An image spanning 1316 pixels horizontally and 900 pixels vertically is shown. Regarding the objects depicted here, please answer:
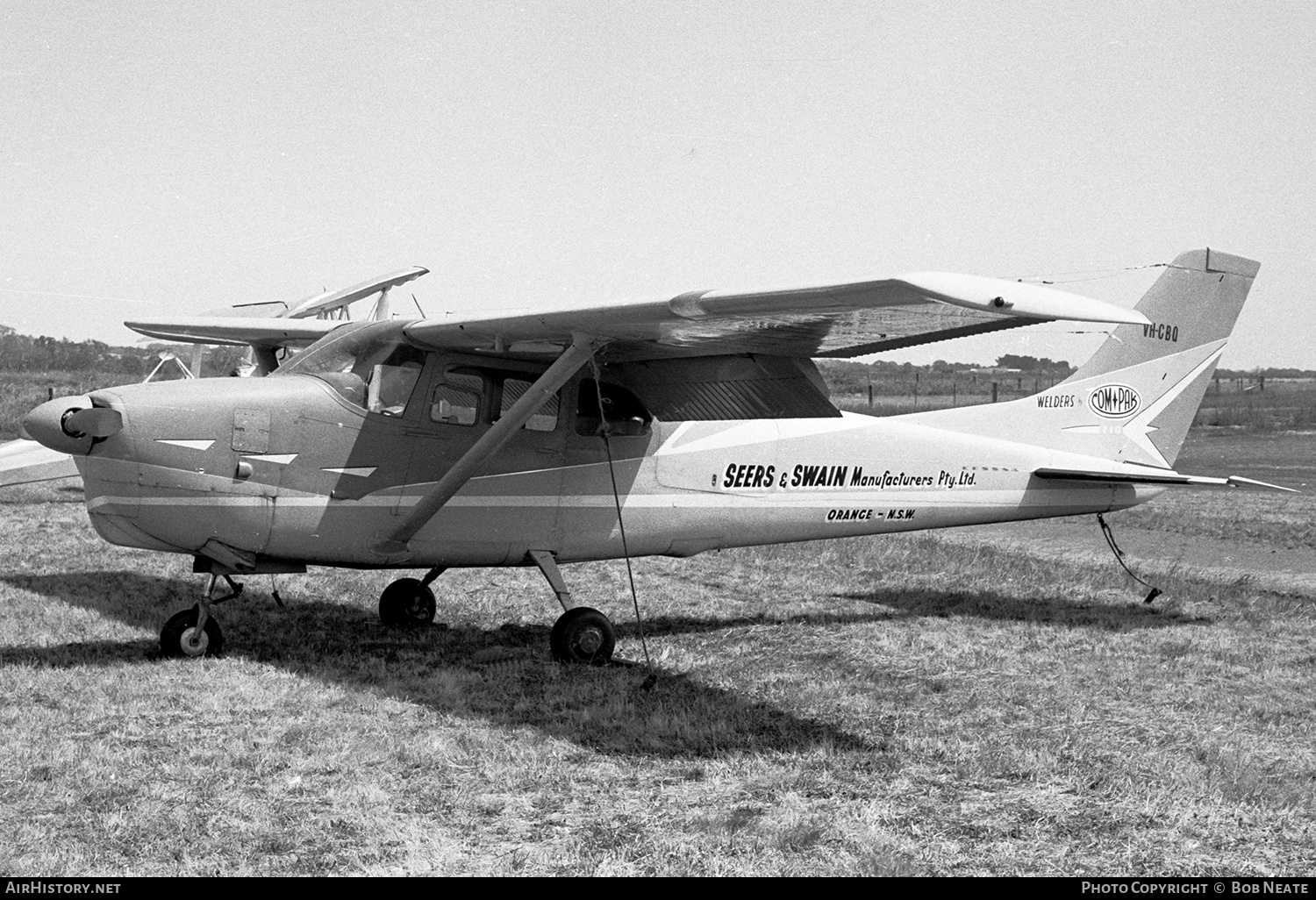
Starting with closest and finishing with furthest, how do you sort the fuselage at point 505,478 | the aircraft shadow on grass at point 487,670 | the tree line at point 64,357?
1. the aircraft shadow on grass at point 487,670
2. the fuselage at point 505,478
3. the tree line at point 64,357

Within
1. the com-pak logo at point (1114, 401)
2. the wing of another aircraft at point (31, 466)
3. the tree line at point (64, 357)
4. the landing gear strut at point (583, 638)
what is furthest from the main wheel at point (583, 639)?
the tree line at point (64, 357)

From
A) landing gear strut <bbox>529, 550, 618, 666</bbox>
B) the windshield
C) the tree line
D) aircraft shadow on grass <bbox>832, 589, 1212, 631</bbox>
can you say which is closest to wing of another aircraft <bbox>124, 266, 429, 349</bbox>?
the windshield

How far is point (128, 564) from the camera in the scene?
1244 centimetres

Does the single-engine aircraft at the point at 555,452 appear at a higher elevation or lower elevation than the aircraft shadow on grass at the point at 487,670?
higher

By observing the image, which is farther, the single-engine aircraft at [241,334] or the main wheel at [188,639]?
the single-engine aircraft at [241,334]

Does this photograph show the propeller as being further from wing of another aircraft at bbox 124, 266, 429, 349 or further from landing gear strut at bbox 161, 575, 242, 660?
wing of another aircraft at bbox 124, 266, 429, 349

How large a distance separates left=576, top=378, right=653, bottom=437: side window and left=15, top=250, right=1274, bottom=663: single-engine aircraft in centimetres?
1

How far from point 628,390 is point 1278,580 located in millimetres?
7650

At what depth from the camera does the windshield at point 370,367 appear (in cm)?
797

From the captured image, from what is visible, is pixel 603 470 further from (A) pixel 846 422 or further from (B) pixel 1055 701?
(B) pixel 1055 701

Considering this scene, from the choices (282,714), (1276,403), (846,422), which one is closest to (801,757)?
(282,714)

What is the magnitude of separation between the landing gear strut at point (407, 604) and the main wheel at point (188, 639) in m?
1.73

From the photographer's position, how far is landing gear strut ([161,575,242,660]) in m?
7.93

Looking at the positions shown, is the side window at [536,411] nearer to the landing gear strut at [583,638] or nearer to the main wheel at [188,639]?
the landing gear strut at [583,638]
